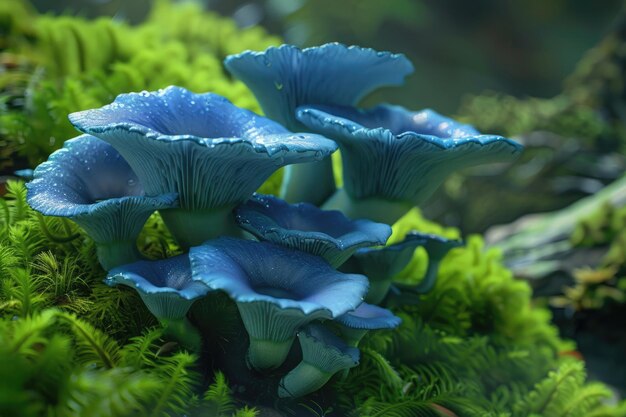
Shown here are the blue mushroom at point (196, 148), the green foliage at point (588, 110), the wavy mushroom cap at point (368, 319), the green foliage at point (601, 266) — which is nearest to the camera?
the blue mushroom at point (196, 148)

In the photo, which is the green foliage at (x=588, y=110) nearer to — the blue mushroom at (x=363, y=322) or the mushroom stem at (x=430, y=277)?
the mushroom stem at (x=430, y=277)

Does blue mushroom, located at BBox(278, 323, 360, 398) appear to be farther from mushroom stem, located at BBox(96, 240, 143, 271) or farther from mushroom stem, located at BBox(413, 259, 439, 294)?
mushroom stem, located at BBox(413, 259, 439, 294)

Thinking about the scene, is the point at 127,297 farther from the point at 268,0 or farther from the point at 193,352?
the point at 268,0

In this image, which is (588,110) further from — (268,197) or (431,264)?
(268,197)

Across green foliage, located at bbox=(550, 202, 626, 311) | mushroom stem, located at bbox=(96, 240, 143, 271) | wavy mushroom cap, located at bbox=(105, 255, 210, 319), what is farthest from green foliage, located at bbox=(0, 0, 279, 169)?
green foliage, located at bbox=(550, 202, 626, 311)

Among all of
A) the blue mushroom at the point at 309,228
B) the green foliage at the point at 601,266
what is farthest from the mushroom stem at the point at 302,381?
the green foliage at the point at 601,266

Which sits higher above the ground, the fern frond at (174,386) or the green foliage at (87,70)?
the green foliage at (87,70)

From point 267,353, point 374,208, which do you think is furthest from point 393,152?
point 267,353
